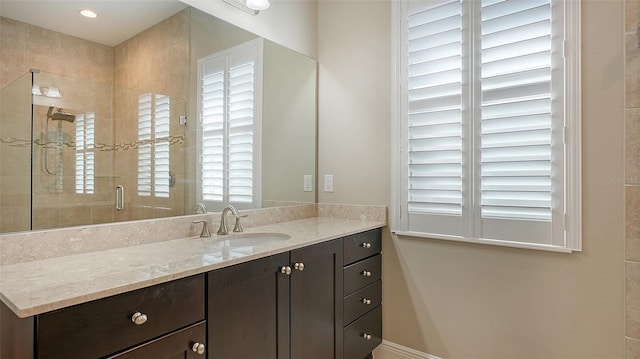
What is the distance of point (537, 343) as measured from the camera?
1.72m

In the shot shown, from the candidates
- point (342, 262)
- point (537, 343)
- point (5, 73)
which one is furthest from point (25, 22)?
point (537, 343)

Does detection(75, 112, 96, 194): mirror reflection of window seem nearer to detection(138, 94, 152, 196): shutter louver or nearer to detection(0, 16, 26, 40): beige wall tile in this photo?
detection(138, 94, 152, 196): shutter louver

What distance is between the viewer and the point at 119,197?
1478 mm

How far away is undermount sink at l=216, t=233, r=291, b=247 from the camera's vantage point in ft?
5.92

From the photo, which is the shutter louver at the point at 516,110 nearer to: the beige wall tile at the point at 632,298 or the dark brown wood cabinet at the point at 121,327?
the beige wall tile at the point at 632,298

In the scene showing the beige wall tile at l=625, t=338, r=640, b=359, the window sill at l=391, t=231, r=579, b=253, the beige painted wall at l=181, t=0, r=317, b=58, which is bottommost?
the beige wall tile at l=625, t=338, r=640, b=359

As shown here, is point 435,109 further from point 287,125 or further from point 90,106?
point 90,106

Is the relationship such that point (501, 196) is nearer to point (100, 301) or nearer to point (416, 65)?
point (416, 65)

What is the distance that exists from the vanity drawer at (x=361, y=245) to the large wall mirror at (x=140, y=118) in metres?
0.61

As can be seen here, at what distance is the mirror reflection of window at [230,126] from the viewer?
1.87 meters

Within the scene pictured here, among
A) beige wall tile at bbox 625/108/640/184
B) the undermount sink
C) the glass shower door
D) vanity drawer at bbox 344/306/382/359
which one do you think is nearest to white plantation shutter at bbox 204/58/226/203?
the undermount sink

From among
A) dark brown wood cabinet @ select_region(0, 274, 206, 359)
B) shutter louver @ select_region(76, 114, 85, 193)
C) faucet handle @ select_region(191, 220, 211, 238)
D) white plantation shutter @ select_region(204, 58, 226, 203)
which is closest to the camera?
dark brown wood cabinet @ select_region(0, 274, 206, 359)

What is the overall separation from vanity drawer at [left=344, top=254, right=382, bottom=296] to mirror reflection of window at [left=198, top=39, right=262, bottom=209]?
72 cm

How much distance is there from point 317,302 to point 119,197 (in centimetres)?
102
